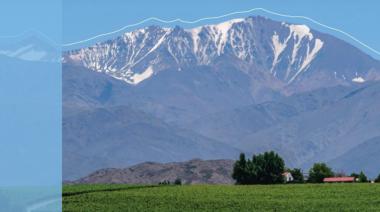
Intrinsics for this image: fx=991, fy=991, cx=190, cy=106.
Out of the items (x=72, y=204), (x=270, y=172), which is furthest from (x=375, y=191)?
(x=270, y=172)

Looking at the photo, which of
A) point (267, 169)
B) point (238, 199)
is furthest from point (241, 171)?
point (238, 199)

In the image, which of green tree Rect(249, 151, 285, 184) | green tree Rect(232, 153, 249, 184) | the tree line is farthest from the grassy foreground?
green tree Rect(232, 153, 249, 184)

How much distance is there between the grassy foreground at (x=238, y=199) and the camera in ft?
153

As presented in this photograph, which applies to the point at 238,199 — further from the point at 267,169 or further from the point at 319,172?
the point at 319,172

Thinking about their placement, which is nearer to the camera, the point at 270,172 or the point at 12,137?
the point at 12,137

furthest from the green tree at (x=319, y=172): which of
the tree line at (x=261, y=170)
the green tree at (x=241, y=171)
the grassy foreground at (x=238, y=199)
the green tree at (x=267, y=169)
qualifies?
the grassy foreground at (x=238, y=199)

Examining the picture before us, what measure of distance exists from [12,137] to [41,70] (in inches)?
81.2

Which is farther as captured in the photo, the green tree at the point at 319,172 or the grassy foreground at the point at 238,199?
the green tree at the point at 319,172

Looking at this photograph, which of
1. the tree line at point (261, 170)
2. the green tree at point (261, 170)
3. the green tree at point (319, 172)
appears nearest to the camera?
the tree line at point (261, 170)

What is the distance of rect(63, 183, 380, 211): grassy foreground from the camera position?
46.7 m

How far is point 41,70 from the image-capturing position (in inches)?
835

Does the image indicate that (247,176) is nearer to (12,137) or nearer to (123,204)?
(123,204)

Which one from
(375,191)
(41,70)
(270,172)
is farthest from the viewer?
(270,172)

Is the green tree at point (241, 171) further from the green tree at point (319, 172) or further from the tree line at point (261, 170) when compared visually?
the green tree at point (319, 172)
